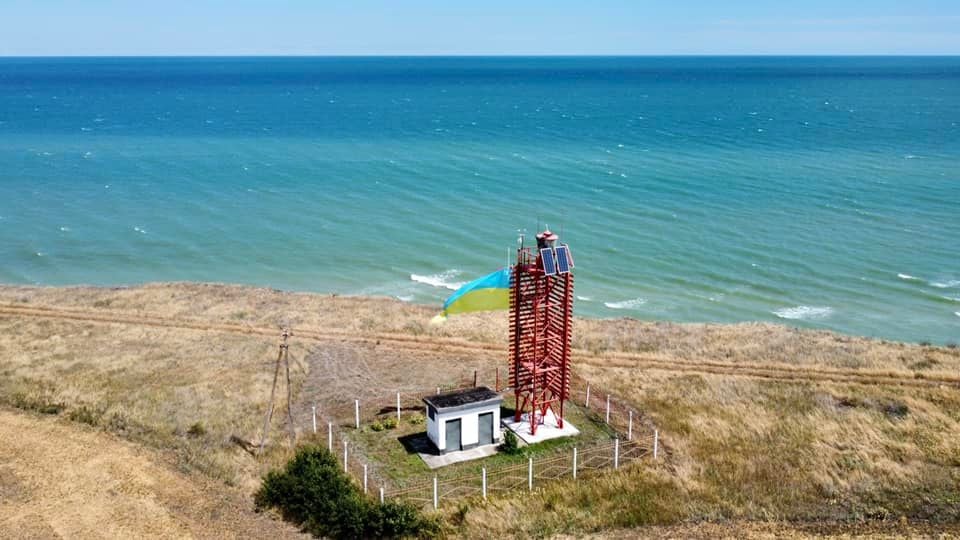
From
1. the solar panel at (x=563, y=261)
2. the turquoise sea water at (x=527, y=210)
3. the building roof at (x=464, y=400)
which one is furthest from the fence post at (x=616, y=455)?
the turquoise sea water at (x=527, y=210)

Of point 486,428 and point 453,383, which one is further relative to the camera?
point 453,383

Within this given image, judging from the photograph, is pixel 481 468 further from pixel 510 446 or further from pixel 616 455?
pixel 616 455

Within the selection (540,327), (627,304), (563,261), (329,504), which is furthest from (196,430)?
(627,304)

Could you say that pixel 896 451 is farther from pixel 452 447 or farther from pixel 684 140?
pixel 684 140

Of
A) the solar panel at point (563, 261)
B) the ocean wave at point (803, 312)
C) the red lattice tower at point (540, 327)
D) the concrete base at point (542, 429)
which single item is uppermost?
the solar panel at point (563, 261)

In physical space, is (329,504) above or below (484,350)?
above

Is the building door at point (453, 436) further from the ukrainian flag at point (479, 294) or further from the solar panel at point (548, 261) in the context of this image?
the solar panel at point (548, 261)
